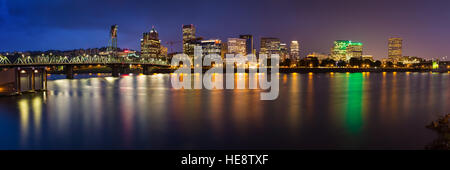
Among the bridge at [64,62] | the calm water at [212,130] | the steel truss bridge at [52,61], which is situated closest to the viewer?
the calm water at [212,130]

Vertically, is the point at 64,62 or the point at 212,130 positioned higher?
the point at 64,62

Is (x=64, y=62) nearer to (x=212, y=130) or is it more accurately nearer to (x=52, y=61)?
(x=52, y=61)

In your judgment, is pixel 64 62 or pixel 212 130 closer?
pixel 212 130

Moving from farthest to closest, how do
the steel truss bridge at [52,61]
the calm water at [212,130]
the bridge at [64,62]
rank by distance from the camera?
the bridge at [64,62], the steel truss bridge at [52,61], the calm water at [212,130]

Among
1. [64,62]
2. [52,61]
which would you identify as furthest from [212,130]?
[52,61]

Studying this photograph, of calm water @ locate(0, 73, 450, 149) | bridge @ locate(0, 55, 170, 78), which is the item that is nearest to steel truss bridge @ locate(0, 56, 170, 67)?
bridge @ locate(0, 55, 170, 78)

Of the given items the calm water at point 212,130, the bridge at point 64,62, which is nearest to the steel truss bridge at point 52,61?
the bridge at point 64,62

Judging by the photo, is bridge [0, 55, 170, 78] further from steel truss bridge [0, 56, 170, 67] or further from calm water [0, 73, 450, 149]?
calm water [0, 73, 450, 149]

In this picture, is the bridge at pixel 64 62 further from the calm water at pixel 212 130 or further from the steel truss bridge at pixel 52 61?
the calm water at pixel 212 130

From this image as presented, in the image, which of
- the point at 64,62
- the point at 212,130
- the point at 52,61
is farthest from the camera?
the point at 52,61

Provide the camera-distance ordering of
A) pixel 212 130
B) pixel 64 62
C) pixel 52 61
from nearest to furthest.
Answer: pixel 212 130 → pixel 64 62 → pixel 52 61
